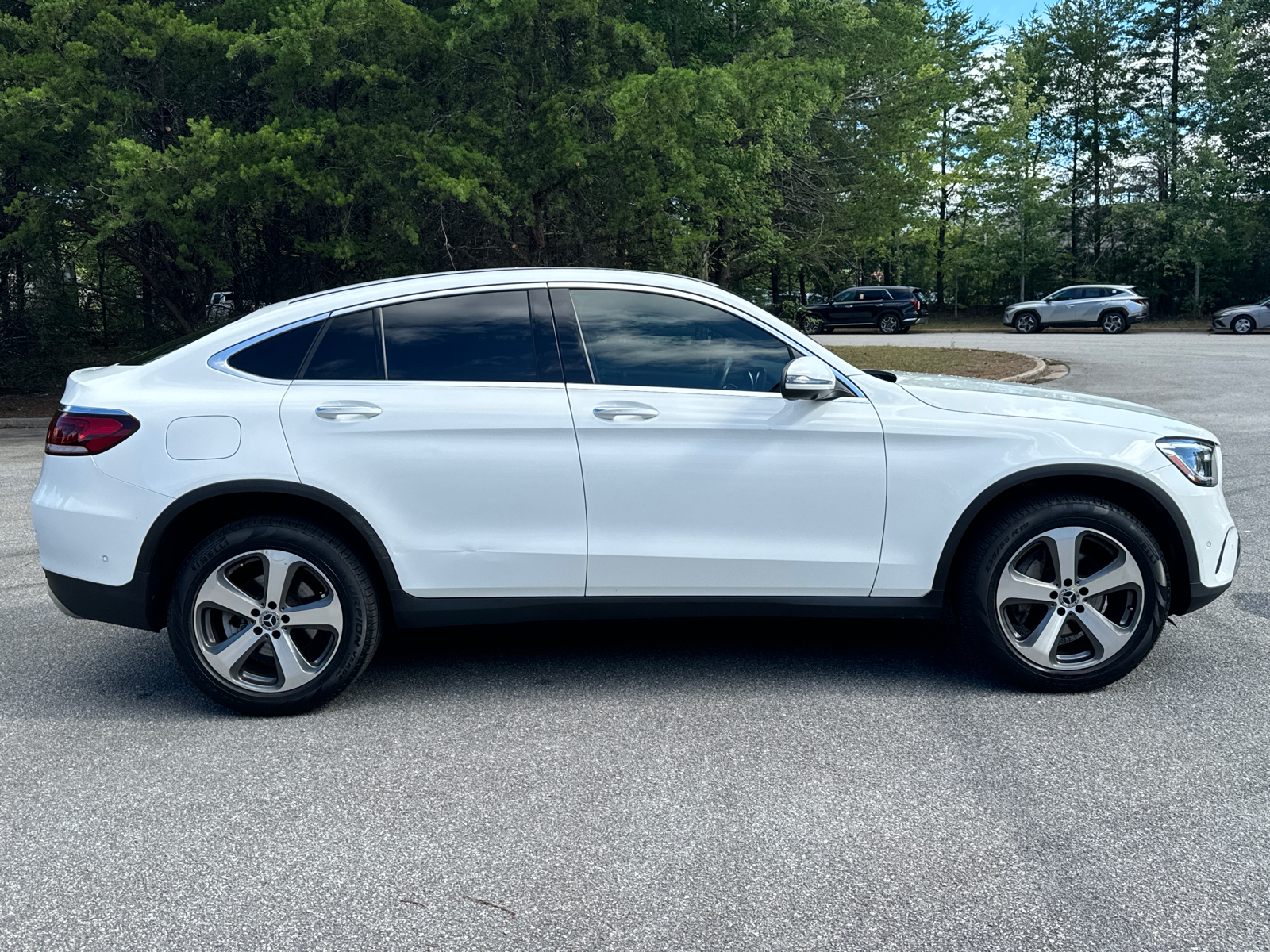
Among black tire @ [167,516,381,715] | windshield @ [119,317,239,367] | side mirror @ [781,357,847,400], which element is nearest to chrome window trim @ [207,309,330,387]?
windshield @ [119,317,239,367]

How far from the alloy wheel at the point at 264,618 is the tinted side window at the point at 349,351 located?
74 centimetres

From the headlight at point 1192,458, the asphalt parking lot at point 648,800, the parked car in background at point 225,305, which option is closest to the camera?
the asphalt parking lot at point 648,800

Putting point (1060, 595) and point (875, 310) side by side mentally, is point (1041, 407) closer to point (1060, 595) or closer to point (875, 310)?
point (1060, 595)

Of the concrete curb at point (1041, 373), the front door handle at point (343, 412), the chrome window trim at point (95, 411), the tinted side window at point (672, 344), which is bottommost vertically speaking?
the concrete curb at point (1041, 373)

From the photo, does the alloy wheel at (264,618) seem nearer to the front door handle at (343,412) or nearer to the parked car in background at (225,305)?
the front door handle at (343,412)

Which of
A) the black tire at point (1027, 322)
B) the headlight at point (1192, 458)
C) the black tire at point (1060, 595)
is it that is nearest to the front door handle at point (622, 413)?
the black tire at point (1060, 595)

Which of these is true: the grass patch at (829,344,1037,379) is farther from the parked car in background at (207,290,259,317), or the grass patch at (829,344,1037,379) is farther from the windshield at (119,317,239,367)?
the windshield at (119,317,239,367)

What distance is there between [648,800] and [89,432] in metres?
2.60

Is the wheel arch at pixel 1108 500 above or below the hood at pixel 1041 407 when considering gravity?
below

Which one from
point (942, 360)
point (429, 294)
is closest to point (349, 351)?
point (429, 294)

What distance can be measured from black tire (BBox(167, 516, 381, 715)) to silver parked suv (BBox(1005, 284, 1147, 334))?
36185mm

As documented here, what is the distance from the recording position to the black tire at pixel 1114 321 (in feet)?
118

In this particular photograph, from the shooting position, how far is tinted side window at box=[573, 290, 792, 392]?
448cm

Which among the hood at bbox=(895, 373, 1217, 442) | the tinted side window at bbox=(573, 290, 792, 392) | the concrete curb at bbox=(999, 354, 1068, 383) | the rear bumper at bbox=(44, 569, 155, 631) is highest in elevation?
the tinted side window at bbox=(573, 290, 792, 392)
